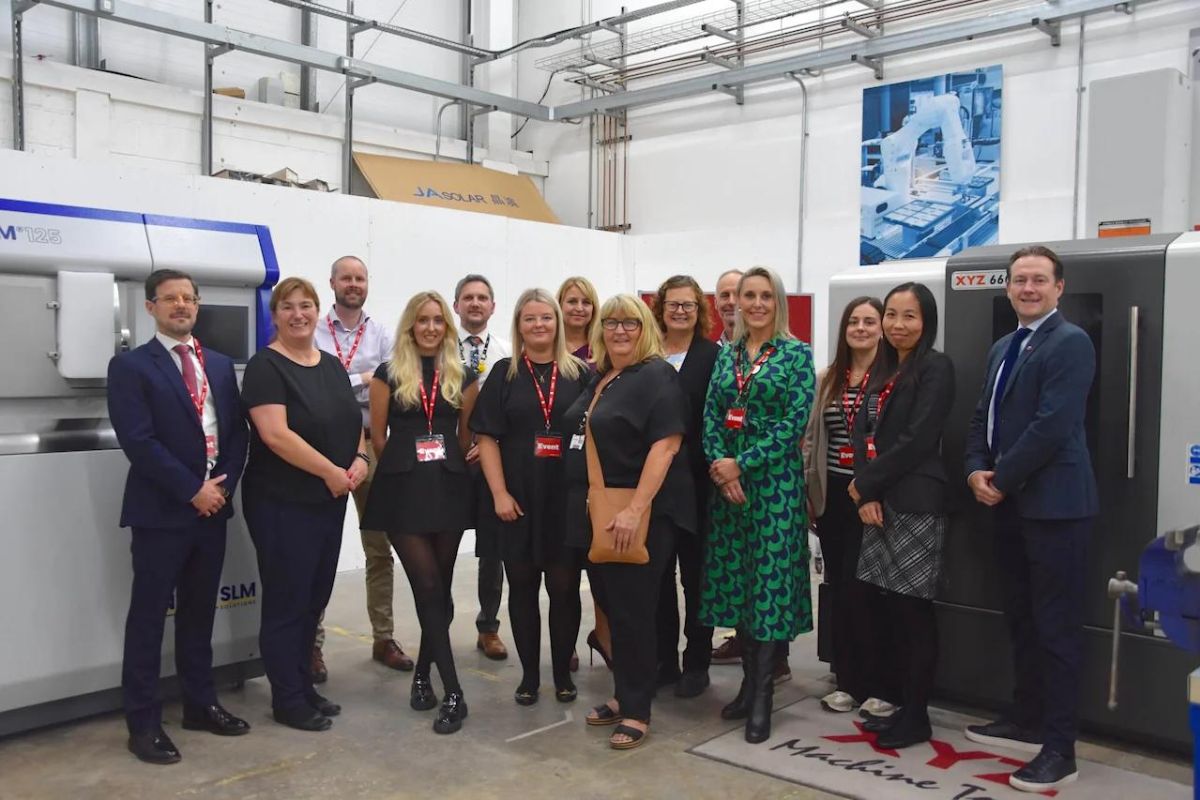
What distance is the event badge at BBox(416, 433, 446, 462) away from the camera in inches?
128

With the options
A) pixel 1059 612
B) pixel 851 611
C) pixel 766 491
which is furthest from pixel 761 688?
pixel 1059 612

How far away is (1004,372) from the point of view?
301 cm

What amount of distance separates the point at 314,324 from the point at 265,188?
2.53 metres

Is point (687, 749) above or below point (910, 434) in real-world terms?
below

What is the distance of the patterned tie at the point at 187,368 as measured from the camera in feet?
9.98

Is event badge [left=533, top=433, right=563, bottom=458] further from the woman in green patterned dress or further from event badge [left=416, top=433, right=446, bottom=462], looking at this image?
the woman in green patterned dress

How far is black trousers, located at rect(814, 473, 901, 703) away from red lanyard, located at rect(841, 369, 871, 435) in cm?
18

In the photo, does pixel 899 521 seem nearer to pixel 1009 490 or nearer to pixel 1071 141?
pixel 1009 490

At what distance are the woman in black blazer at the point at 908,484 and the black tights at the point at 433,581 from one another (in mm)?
1344

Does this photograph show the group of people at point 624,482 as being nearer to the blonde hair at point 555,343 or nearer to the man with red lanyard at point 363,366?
the blonde hair at point 555,343

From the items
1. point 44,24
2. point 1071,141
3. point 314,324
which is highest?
point 44,24

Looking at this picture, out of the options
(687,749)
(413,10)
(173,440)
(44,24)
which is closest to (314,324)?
(173,440)

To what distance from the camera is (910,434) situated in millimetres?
3045

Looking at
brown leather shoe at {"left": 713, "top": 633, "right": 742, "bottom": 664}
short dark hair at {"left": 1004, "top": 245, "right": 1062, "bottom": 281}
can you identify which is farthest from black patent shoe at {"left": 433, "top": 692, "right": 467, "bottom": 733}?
short dark hair at {"left": 1004, "top": 245, "right": 1062, "bottom": 281}
